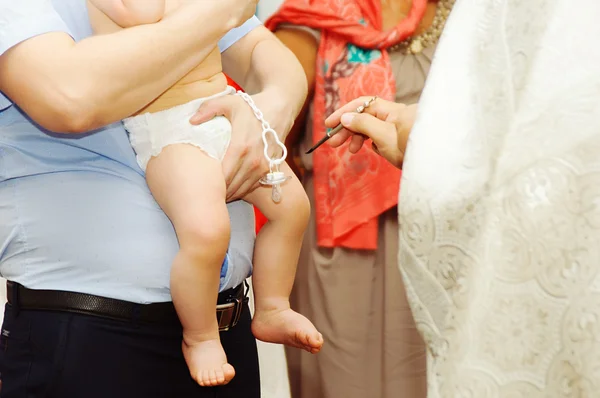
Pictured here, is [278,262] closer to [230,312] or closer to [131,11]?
[230,312]

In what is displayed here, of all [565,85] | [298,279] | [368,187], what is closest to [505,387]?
[565,85]

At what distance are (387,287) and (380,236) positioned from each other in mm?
149

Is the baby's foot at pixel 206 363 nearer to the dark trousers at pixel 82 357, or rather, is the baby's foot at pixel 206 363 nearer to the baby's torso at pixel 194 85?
the dark trousers at pixel 82 357

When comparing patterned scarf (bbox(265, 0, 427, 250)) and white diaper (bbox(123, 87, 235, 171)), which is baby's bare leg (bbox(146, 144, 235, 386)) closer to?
white diaper (bbox(123, 87, 235, 171))

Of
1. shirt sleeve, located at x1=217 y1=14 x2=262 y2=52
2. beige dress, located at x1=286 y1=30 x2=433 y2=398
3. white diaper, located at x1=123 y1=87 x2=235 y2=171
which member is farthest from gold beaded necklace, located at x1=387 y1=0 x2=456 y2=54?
white diaper, located at x1=123 y1=87 x2=235 y2=171

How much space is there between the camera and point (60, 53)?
945mm

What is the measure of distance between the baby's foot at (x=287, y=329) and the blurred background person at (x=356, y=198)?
2.36ft

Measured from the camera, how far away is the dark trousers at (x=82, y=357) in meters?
1.07

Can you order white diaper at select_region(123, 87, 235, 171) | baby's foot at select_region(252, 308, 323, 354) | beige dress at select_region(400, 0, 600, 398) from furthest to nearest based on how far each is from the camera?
baby's foot at select_region(252, 308, 323, 354) < white diaper at select_region(123, 87, 235, 171) < beige dress at select_region(400, 0, 600, 398)

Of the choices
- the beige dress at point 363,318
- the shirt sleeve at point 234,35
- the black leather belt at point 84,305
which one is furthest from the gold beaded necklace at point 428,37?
the black leather belt at point 84,305

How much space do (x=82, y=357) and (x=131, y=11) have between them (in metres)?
0.53

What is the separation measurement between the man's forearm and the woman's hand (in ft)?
0.98

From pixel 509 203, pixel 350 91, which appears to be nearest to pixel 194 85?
pixel 509 203

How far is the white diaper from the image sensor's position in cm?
115
